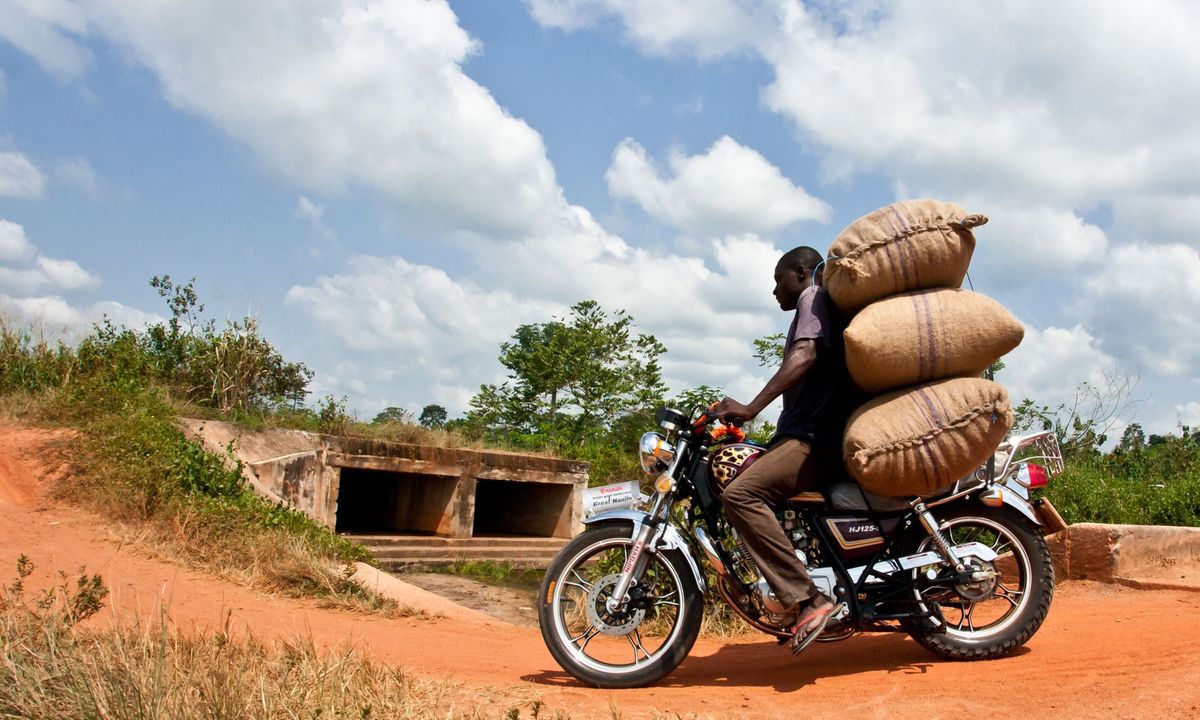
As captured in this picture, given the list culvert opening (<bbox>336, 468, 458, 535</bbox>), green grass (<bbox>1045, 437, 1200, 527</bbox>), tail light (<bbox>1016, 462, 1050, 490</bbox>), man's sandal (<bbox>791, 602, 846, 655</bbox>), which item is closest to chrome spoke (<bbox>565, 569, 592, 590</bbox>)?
man's sandal (<bbox>791, 602, 846, 655</bbox>)

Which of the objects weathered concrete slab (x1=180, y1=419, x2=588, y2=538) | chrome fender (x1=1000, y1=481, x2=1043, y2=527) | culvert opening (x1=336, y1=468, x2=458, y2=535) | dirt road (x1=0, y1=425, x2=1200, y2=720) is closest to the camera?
dirt road (x1=0, y1=425, x2=1200, y2=720)

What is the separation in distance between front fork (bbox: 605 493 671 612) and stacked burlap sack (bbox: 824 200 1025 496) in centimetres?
90

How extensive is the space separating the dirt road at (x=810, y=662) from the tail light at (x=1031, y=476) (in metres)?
0.81

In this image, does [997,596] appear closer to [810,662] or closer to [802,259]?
[810,662]

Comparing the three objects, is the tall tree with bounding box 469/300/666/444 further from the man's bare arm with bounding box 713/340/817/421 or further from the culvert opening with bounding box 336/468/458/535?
the man's bare arm with bounding box 713/340/817/421

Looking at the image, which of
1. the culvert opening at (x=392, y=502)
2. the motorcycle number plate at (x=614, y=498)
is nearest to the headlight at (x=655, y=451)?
the motorcycle number plate at (x=614, y=498)

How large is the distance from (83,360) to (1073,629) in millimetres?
11084

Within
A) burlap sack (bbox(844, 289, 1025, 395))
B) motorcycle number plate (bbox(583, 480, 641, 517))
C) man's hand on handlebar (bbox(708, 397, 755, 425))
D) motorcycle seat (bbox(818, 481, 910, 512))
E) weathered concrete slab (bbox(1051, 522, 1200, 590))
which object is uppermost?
burlap sack (bbox(844, 289, 1025, 395))

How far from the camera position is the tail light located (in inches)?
183

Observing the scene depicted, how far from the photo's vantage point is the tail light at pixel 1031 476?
4660 mm

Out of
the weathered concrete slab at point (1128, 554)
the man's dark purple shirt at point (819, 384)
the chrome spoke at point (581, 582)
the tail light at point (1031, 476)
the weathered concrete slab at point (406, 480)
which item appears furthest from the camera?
the weathered concrete slab at point (406, 480)

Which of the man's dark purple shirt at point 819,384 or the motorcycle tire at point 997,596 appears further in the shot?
the motorcycle tire at point 997,596

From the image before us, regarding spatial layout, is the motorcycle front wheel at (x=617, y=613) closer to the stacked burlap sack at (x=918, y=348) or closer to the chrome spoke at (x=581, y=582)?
the chrome spoke at (x=581, y=582)

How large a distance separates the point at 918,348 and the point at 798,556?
107 centimetres
